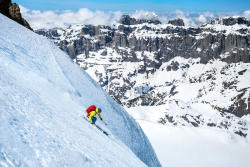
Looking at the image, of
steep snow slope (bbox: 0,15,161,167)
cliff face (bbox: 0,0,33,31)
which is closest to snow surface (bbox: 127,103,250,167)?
cliff face (bbox: 0,0,33,31)

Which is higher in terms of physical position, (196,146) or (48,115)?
(48,115)

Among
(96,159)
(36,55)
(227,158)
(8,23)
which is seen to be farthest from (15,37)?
(227,158)

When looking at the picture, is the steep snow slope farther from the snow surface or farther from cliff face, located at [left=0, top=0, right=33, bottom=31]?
the snow surface

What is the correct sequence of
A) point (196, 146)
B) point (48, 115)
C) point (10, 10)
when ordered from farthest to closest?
point (196, 146) → point (10, 10) → point (48, 115)

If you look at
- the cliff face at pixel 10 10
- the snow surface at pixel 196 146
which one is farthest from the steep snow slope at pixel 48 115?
the snow surface at pixel 196 146

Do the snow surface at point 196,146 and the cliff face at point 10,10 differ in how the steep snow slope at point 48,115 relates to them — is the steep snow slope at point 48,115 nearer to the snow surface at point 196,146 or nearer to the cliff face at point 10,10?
the cliff face at point 10,10

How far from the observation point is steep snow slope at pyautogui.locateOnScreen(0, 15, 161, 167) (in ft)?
31.9

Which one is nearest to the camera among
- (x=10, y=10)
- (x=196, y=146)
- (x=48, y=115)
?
(x=48, y=115)

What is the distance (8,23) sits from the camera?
31.2m

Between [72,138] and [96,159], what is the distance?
1.72 meters

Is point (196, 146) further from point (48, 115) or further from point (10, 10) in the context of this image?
point (48, 115)

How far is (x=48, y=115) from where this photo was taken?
45.9 feet

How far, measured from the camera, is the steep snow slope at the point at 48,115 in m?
9.73

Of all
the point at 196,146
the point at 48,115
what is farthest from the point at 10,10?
the point at 196,146
